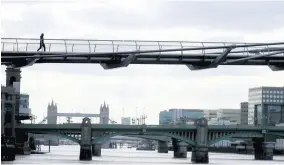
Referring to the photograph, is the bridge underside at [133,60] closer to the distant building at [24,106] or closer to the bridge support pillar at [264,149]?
the bridge support pillar at [264,149]

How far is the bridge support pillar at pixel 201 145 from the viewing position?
136 metres

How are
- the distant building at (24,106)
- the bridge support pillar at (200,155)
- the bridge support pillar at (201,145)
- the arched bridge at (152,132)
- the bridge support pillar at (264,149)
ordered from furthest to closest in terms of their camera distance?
the distant building at (24,106), the bridge support pillar at (264,149), the arched bridge at (152,132), the bridge support pillar at (201,145), the bridge support pillar at (200,155)

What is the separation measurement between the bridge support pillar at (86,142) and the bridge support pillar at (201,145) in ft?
56.2

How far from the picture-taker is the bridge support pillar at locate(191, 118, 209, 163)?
13588 cm

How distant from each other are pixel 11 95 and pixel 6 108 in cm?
532

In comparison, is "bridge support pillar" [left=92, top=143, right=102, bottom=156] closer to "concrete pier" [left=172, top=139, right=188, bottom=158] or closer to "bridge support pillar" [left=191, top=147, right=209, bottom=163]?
"concrete pier" [left=172, top=139, right=188, bottom=158]

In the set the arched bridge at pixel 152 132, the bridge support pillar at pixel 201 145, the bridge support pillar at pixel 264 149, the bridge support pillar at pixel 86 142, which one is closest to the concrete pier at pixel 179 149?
the bridge support pillar at pixel 264 149

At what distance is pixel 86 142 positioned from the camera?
137000mm

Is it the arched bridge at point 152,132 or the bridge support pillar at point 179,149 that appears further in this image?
the bridge support pillar at point 179,149

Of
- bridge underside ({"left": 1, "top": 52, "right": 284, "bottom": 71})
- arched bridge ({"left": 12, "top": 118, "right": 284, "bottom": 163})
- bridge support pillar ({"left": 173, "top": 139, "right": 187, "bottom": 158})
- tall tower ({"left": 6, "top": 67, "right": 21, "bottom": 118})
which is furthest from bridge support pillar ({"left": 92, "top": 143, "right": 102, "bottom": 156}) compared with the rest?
bridge underside ({"left": 1, "top": 52, "right": 284, "bottom": 71})

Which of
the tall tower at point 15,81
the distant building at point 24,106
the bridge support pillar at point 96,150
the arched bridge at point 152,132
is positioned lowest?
the bridge support pillar at point 96,150

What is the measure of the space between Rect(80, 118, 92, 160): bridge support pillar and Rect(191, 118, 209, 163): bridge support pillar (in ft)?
56.2

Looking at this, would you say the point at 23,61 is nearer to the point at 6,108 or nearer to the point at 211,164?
the point at 211,164

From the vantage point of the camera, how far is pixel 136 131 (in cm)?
13988
